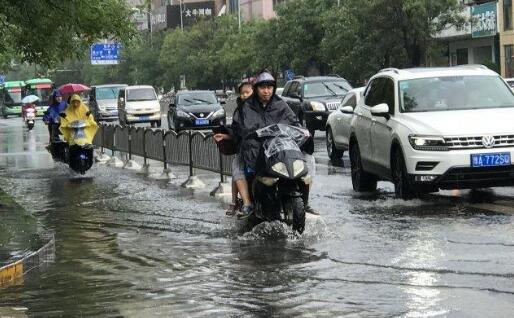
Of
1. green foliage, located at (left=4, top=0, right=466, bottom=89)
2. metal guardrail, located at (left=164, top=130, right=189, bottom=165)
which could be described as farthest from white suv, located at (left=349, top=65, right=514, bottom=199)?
green foliage, located at (left=4, top=0, right=466, bottom=89)

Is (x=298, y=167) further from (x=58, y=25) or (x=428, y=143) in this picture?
(x=58, y=25)

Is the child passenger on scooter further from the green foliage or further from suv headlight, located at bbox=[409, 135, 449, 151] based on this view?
the green foliage

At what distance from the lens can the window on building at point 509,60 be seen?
49.0m

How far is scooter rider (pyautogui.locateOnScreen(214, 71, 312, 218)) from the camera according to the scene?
10.1m

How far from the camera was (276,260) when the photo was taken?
28.1 feet

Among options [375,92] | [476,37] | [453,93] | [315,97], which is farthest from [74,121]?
[476,37]

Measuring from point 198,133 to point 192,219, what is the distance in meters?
4.40

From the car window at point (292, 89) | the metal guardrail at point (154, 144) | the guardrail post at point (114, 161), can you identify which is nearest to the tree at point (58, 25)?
the metal guardrail at point (154, 144)

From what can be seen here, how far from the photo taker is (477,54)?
55.2 m

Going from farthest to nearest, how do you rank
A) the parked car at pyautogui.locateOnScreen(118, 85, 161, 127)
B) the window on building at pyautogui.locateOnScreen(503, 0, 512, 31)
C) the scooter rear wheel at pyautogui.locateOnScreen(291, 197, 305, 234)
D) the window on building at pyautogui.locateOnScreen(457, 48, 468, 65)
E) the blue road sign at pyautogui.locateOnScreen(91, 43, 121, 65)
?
1. the blue road sign at pyautogui.locateOnScreen(91, 43, 121, 65)
2. the window on building at pyautogui.locateOnScreen(457, 48, 468, 65)
3. the window on building at pyautogui.locateOnScreen(503, 0, 512, 31)
4. the parked car at pyautogui.locateOnScreen(118, 85, 161, 127)
5. the scooter rear wheel at pyautogui.locateOnScreen(291, 197, 305, 234)

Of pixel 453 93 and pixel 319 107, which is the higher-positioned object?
pixel 453 93

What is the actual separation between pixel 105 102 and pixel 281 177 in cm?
4304

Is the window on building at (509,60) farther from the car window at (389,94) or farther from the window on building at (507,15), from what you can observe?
the car window at (389,94)

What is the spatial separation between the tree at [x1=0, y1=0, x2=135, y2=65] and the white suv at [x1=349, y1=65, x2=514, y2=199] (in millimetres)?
5206
